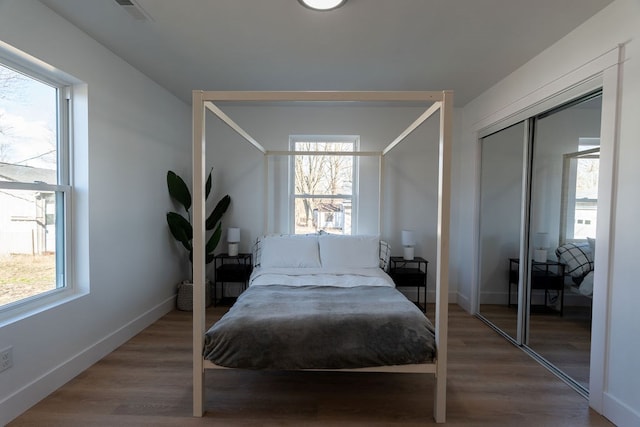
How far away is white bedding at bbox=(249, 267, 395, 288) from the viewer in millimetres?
2859

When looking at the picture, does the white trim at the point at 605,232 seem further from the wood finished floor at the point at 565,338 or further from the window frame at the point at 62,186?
the window frame at the point at 62,186

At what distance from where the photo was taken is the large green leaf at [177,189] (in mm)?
3580

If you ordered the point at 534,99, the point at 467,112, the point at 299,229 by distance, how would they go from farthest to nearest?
the point at 299,229, the point at 467,112, the point at 534,99

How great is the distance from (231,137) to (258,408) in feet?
10.5

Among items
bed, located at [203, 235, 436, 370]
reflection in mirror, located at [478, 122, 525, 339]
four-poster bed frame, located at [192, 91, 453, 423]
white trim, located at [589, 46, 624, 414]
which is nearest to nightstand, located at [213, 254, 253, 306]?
bed, located at [203, 235, 436, 370]

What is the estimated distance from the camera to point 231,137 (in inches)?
164

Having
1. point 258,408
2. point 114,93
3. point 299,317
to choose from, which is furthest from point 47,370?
point 114,93

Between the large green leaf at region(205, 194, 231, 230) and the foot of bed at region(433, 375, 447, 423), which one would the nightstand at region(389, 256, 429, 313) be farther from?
the large green leaf at region(205, 194, 231, 230)

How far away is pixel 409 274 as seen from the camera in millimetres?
3709

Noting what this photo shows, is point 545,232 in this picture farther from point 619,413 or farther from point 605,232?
point 619,413

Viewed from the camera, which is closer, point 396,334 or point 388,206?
point 396,334

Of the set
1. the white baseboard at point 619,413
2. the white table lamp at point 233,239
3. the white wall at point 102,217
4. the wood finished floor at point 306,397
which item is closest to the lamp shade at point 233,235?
the white table lamp at point 233,239

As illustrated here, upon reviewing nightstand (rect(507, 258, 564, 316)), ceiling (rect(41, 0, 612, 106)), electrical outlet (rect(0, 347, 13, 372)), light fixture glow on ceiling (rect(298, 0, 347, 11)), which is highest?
ceiling (rect(41, 0, 612, 106))

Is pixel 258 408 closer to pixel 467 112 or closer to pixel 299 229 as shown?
pixel 299 229
